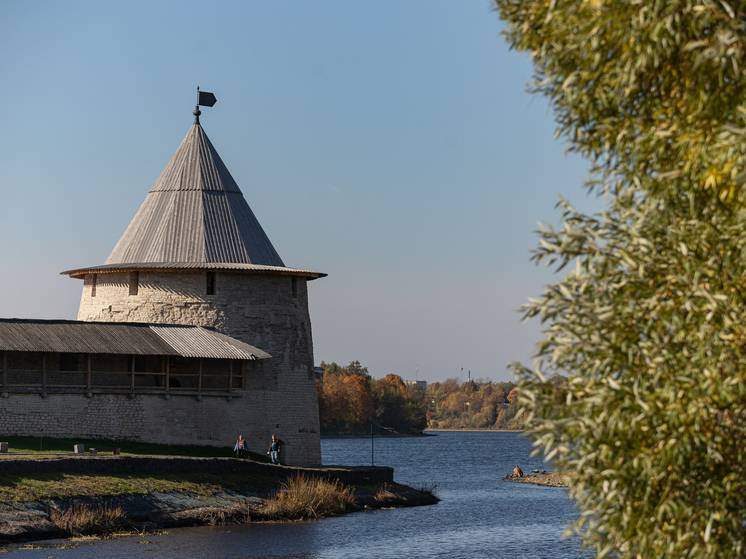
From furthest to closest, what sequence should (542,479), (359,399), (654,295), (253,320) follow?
(359,399)
(542,479)
(253,320)
(654,295)

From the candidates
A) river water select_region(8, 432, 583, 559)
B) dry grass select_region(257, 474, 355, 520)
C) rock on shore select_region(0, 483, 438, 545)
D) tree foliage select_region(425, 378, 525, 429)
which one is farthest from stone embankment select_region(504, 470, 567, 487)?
tree foliage select_region(425, 378, 525, 429)

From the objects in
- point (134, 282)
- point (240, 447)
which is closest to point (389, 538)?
point (240, 447)

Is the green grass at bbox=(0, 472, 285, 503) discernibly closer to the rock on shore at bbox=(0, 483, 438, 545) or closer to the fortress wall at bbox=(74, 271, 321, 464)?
the rock on shore at bbox=(0, 483, 438, 545)

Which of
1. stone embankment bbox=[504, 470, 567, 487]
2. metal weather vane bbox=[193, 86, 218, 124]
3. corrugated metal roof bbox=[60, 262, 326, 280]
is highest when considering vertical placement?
metal weather vane bbox=[193, 86, 218, 124]

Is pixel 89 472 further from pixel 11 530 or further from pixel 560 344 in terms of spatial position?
pixel 560 344

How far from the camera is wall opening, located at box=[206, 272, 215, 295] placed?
3181 centimetres

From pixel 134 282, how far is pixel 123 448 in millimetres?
7271

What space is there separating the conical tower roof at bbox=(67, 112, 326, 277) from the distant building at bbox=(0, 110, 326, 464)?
0.05 m

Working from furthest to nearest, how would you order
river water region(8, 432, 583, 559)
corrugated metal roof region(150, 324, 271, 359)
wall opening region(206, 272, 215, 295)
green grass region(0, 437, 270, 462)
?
wall opening region(206, 272, 215, 295)
corrugated metal roof region(150, 324, 271, 359)
green grass region(0, 437, 270, 462)
river water region(8, 432, 583, 559)

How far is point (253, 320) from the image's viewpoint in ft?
104

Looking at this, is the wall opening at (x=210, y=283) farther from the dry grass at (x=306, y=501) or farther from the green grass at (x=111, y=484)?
the green grass at (x=111, y=484)

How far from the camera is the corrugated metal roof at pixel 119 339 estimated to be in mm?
26656

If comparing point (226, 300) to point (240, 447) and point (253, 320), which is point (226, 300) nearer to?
point (253, 320)

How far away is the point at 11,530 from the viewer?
60.1 feet
